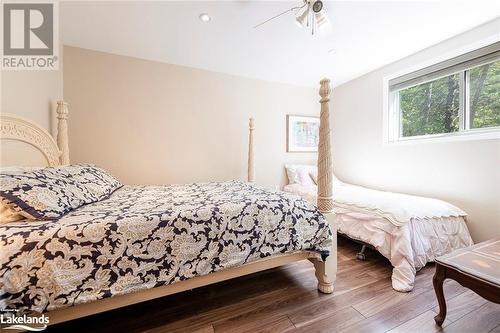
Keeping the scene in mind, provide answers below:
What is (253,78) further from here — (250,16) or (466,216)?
(466,216)

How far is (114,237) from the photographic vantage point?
102cm

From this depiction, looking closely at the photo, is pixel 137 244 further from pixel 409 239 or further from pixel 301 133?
pixel 301 133

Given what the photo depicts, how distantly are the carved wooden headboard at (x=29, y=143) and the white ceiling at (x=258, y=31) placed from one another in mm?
906

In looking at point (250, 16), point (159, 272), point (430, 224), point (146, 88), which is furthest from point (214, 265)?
point (146, 88)

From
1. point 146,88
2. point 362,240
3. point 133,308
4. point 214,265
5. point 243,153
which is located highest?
point 146,88

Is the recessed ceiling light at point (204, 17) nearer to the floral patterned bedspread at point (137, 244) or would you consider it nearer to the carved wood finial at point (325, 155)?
the carved wood finial at point (325, 155)

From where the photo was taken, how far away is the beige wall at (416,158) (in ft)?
6.63

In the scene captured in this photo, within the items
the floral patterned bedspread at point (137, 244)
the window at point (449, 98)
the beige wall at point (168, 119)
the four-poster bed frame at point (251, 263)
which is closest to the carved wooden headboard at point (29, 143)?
the four-poster bed frame at point (251, 263)

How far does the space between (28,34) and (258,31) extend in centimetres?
206

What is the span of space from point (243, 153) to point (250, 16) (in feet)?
5.90

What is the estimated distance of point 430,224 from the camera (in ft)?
6.09

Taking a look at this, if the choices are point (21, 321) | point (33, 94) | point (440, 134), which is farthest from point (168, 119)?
point (440, 134)

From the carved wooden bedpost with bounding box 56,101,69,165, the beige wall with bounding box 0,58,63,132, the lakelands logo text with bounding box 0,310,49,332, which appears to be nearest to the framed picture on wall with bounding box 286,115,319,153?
the carved wooden bedpost with bounding box 56,101,69,165

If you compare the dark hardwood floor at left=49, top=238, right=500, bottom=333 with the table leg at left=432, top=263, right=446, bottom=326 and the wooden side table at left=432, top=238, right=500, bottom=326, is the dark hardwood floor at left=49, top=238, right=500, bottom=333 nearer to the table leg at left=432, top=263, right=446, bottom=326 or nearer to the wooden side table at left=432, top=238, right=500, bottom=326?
the table leg at left=432, top=263, right=446, bottom=326
